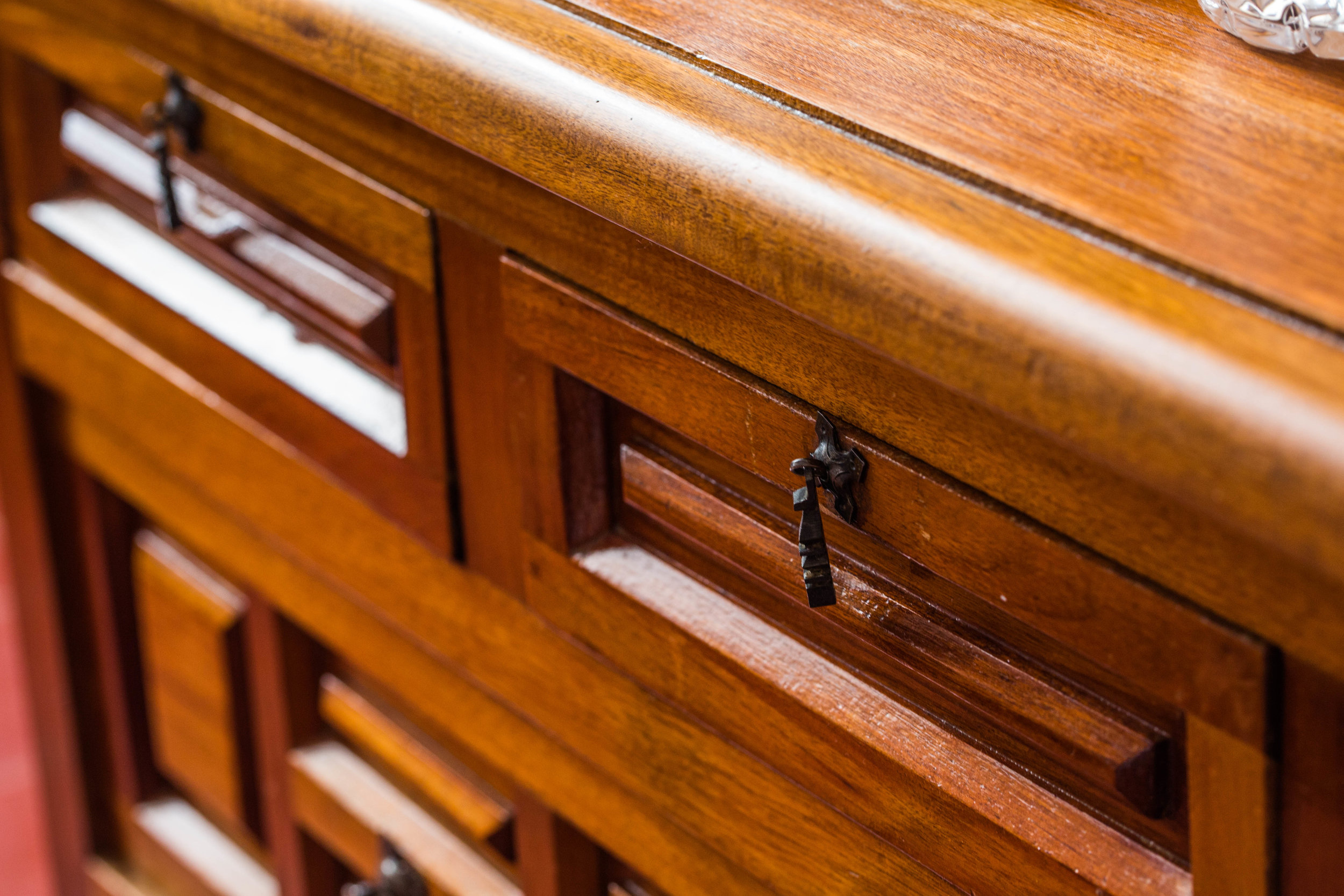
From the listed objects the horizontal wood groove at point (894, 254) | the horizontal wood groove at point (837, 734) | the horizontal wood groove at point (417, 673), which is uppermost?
the horizontal wood groove at point (894, 254)

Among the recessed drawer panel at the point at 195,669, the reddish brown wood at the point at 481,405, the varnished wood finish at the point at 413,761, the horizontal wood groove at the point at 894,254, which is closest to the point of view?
the horizontal wood groove at the point at 894,254

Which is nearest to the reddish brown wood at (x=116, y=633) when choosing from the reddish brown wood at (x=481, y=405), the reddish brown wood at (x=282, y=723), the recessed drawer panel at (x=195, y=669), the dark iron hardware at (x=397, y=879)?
the recessed drawer panel at (x=195, y=669)

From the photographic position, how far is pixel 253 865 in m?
0.92

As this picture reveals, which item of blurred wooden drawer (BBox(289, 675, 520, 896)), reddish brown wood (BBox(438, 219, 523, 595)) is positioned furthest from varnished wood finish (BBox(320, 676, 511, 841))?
reddish brown wood (BBox(438, 219, 523, 595))

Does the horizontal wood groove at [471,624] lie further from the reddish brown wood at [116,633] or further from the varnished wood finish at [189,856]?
the varnished wood finish at [189,856]

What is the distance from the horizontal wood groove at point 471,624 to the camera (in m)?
0.53

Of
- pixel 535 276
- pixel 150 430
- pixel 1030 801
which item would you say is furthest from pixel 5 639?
pixel 1030 801

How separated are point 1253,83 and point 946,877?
0.82 feet

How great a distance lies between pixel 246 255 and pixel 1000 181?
39cm

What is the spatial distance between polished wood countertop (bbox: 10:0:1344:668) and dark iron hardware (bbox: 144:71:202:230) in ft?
0.41

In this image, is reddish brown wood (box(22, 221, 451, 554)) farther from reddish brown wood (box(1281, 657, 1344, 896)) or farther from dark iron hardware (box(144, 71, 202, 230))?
reddish brown wood (box(1281, 657, 1344, 896))

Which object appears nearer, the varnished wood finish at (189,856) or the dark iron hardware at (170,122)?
the dark iron hardware at (170,122)

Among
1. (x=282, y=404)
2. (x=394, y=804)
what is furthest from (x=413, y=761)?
(x=282, y=404)

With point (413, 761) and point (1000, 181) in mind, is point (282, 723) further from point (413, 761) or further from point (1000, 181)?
point (1000, 181)
